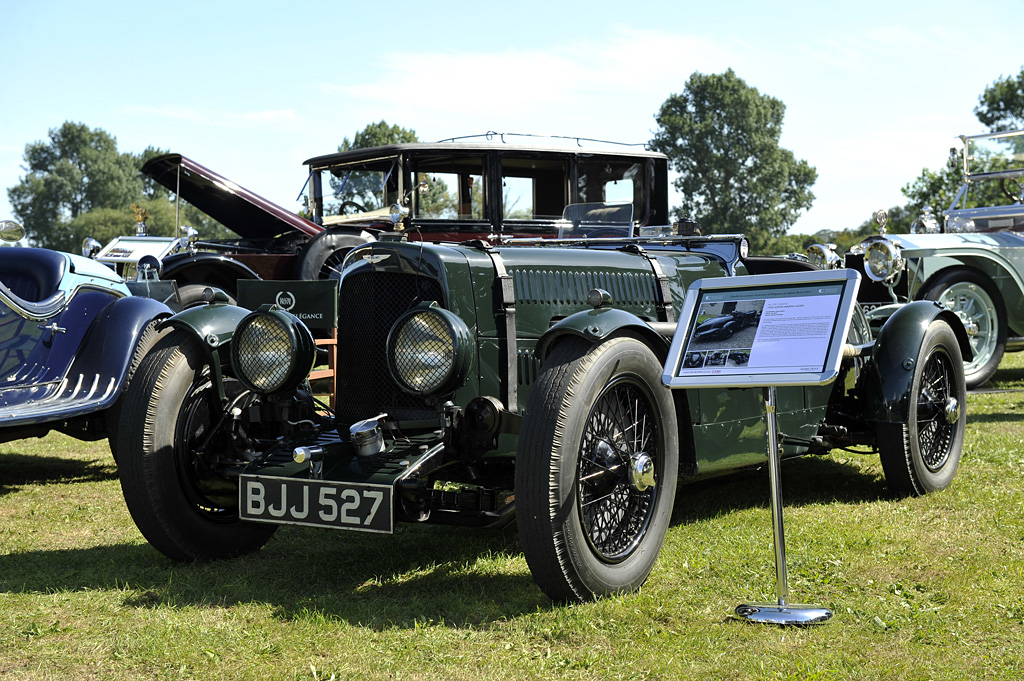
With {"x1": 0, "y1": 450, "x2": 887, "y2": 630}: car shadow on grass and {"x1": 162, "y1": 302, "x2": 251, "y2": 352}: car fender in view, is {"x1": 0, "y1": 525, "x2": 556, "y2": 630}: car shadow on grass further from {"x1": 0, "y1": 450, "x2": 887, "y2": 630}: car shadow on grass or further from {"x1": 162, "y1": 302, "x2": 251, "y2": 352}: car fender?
{"x1": 162, "y1": 302, "x2": 251, "y2": 352}: car fender

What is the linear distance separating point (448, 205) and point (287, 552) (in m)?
5.94

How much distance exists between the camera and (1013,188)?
10781 mm

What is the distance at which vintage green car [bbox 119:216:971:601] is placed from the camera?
3156mm

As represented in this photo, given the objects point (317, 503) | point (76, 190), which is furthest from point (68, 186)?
point (317, 503)

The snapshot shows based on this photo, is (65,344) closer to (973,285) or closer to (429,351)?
(429,351)

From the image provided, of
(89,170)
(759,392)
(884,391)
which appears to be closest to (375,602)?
(759,392)

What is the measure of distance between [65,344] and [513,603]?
3.32 m

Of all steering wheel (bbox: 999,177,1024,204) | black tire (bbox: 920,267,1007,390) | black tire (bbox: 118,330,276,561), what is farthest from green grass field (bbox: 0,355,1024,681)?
steering wheel (bbox: 999,177,1024,204)

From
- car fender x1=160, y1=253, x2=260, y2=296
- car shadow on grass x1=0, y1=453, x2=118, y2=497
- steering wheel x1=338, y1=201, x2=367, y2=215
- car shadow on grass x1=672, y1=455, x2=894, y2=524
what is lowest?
car shadow on grass x1=0, y1=453, x2=118, y2=497

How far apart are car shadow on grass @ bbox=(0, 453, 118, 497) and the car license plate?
2.97 m

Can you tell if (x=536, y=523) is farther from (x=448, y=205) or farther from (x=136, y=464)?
(x=448, y=205)

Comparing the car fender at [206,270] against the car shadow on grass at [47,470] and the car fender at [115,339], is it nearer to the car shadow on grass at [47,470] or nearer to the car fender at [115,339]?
the car shadow on grass at [47,470]

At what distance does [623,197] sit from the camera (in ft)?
33.1

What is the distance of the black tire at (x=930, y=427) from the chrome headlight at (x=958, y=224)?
5875 mm
